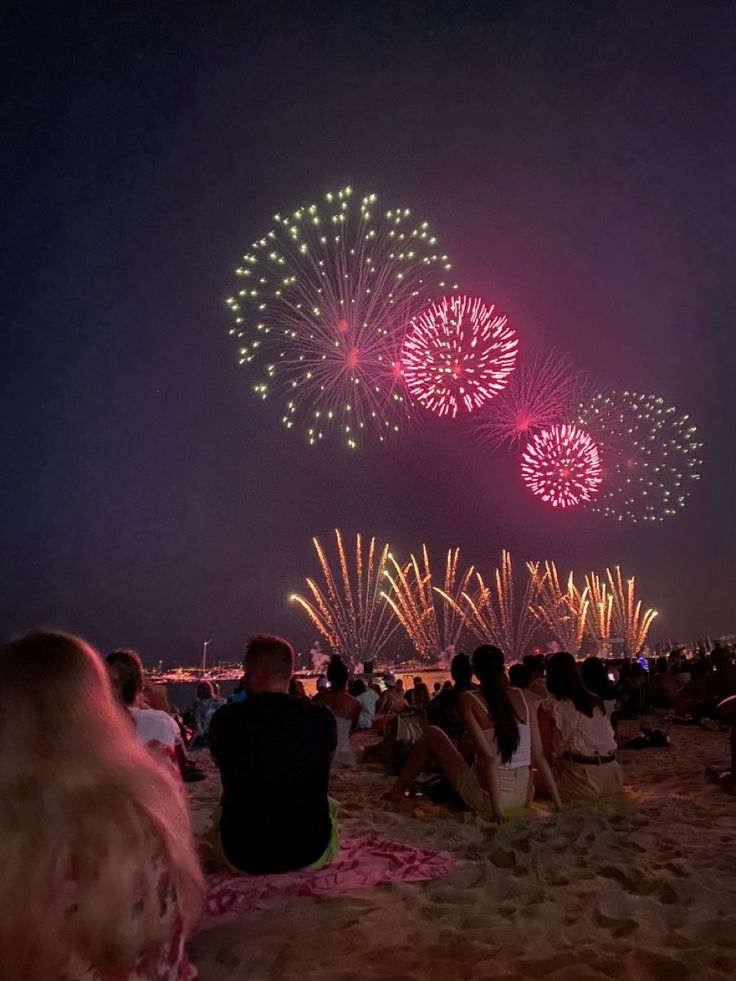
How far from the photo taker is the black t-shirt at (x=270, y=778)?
4117mm

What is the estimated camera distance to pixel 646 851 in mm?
4820

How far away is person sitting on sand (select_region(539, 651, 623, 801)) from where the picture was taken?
6.49m

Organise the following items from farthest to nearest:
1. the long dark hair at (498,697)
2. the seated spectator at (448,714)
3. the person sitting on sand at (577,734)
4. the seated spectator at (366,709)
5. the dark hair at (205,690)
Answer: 1. the seated spectator at (366,709)
2. the dark hair at (205,690)
3. the seated spectator at (448,714)
4. the person sitting on sand at (577,734)
5. the long dark hair at (498,697)

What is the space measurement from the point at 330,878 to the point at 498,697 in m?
2.40

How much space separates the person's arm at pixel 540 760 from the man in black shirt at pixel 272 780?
8.86 feet

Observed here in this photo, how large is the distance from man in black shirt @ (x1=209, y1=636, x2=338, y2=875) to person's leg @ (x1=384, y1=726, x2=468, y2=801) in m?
2.16

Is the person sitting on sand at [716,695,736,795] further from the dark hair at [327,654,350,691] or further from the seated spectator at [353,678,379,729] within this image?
the seated spectator at [353,678,379,729]

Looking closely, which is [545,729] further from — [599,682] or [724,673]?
[724,673]

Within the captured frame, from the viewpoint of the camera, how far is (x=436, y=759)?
6.47 meters

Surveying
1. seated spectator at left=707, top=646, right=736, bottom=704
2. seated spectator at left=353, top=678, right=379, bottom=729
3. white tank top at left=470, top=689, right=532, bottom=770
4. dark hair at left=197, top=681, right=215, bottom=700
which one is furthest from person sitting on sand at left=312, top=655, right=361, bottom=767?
seated spectator at left=707, top=646, right=736, bottom=704

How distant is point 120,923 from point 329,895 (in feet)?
9.14

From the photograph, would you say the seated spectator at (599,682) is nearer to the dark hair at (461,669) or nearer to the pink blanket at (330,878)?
the dark hair at (461,669)

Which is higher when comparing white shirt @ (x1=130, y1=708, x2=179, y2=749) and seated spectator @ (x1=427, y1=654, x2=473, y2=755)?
white shirt @ (x1=130, y1=708, x2=179, y2=749)

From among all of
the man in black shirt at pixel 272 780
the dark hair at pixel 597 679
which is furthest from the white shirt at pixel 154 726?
the dark hair at pixel 597 679
